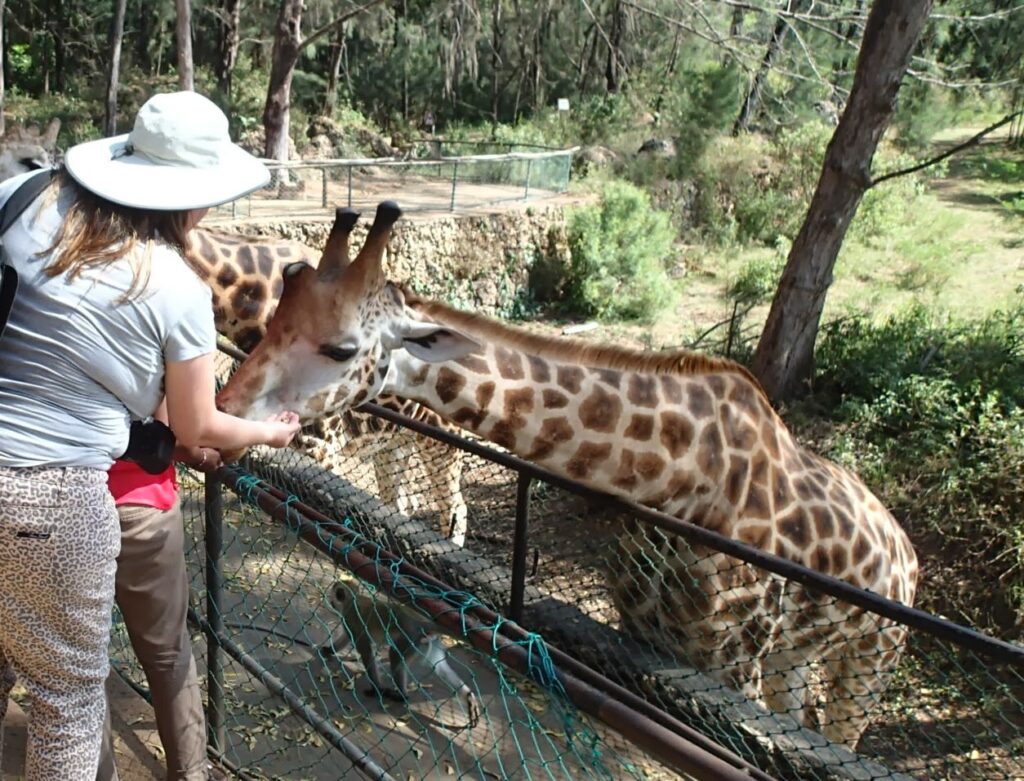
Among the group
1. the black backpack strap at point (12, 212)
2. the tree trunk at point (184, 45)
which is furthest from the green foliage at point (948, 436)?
the tree trunk at point (184, 45)

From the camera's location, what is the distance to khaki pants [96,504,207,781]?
2352 millimetres

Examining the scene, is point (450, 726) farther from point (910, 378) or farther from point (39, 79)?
point (39, 79)

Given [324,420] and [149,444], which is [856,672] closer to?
[324,420]

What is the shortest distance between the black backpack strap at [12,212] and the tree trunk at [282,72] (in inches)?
579

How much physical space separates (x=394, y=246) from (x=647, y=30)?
19269 millimetres

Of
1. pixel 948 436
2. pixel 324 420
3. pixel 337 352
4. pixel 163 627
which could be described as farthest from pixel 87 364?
pixel 948 436

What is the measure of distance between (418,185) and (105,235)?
677 inches

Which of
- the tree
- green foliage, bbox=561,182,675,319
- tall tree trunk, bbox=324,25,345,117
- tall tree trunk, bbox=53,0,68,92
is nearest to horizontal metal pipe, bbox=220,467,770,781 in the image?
green foliage, bbox=561,182,675,319

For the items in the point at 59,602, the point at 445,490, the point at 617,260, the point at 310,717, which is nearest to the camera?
the point at 59,602

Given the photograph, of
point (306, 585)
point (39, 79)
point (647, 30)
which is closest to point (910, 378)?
point (306, 585)

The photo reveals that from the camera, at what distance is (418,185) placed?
18.6 metres

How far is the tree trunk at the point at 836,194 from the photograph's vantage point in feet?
23.6

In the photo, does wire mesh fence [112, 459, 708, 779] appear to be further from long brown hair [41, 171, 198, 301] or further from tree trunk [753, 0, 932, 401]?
tree trunk [753, 0, 932, 401]

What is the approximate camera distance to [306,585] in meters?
5.29
